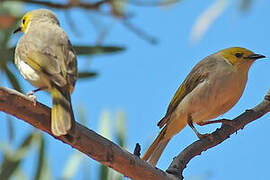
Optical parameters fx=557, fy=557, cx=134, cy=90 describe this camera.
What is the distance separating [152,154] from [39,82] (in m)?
0.98

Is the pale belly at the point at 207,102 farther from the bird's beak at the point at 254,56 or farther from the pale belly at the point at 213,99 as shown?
the bird's beak at the point at 254,56

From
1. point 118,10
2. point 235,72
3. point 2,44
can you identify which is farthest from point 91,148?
point 118,10

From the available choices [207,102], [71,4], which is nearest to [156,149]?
[207,102]

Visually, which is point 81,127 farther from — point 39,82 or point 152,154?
point 152,154

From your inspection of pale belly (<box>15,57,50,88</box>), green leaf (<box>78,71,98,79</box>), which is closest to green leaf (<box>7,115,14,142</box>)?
green leaf (<box>78,71,98,79</box>)

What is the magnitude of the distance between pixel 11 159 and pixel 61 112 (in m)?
1.85

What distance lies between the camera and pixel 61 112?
9.36ft

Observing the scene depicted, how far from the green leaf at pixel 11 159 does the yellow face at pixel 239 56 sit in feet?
5.87

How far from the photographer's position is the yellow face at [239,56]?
4145 mm

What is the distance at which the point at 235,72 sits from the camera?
13.1 ft

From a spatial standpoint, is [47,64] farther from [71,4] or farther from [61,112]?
[71,4]

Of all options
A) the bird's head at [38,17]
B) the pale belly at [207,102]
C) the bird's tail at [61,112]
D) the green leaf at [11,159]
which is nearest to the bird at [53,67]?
the bird's tail at [61,112]

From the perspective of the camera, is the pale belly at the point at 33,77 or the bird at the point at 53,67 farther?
the pale belly at the point at 33,77

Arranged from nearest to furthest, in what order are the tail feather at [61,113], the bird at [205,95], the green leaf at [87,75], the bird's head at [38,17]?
the tail feather at [61,113] → the bird at [205,95] → the bird's head at [38,17] → the green leaf at [87,75]
